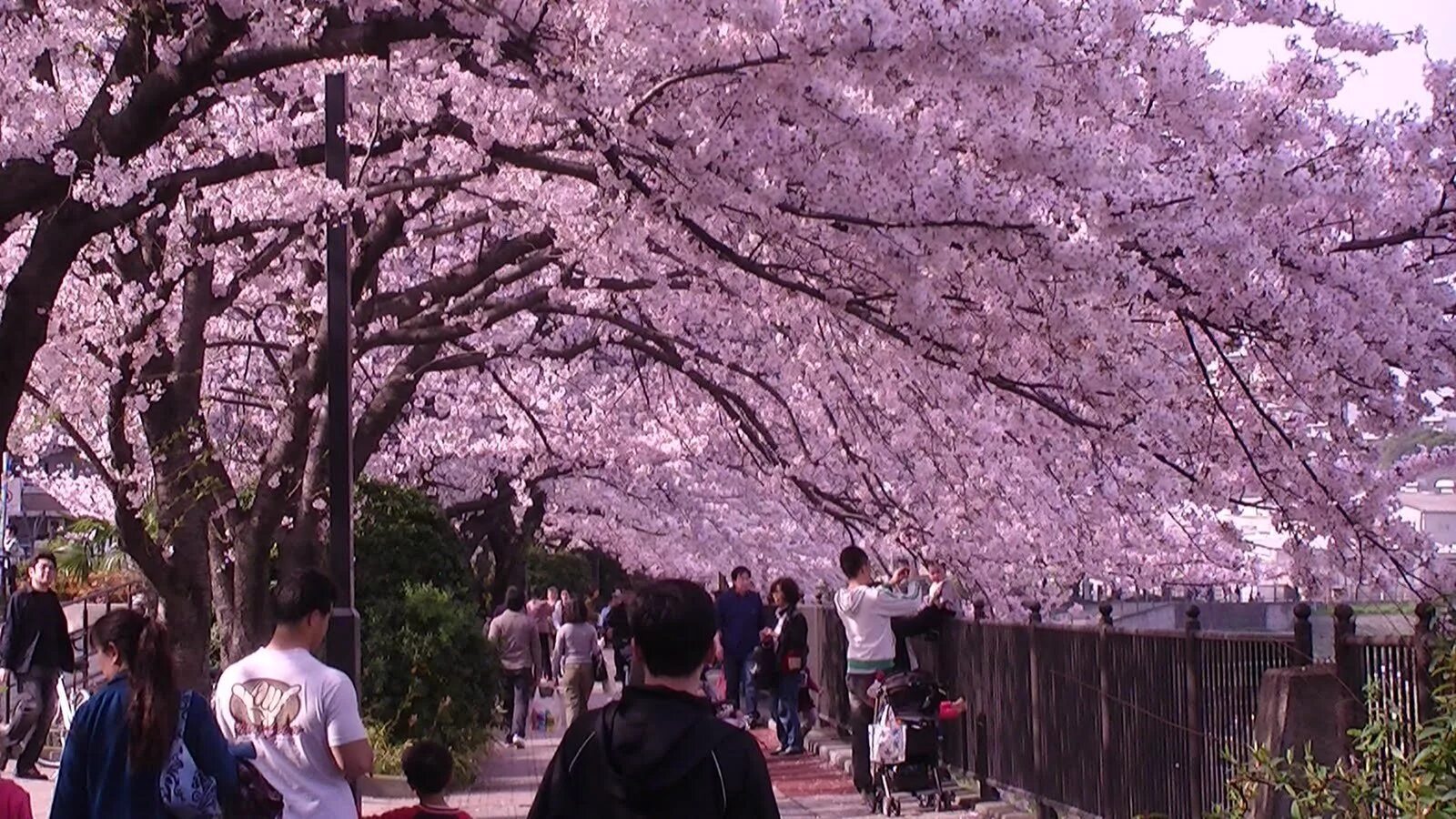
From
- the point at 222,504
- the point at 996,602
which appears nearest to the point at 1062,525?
the point at 996,602

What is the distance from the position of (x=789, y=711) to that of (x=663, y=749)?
14591 mm

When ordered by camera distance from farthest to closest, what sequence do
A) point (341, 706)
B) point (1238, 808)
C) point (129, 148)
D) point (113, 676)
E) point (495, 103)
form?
point (495, 103) < point (129, 148) < point (1238, 808) < point (341, 706) < point (113, 676)

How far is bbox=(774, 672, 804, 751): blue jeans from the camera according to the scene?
18.1 m

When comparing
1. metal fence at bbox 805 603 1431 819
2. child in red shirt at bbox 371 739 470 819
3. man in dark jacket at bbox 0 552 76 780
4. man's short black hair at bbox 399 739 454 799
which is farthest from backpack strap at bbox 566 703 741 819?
man in dark jacket at bbox 0 552 76 780

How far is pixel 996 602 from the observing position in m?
17.5

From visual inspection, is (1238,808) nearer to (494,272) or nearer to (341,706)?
(341,706)

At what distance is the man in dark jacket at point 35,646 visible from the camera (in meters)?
14.1

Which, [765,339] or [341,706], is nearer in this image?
[341,706]

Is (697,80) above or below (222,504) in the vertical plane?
above

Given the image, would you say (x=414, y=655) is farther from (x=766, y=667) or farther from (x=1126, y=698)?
(x=1126, y=698)

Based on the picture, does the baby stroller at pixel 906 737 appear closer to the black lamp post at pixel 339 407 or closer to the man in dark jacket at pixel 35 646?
the black lamp post at pixel 339 407

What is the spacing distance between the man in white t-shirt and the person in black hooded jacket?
2089 millimetres

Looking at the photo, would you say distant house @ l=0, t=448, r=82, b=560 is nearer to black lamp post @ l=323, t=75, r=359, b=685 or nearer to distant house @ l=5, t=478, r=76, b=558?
distant house @ l=5, t=478, r=76, b=558

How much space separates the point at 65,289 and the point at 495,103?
17.8 ft
